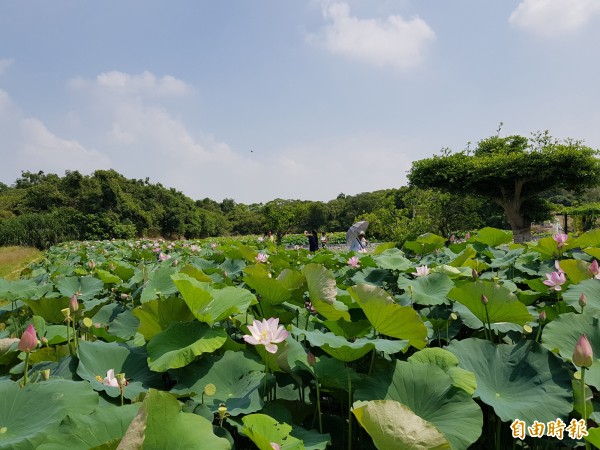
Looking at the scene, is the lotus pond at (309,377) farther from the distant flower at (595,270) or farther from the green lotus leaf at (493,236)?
the green lotus leaf at (493,236)

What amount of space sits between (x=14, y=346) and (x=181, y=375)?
1.73 feet

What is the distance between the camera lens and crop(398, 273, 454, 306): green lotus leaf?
1351 mm

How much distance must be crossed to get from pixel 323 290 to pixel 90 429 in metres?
0.67

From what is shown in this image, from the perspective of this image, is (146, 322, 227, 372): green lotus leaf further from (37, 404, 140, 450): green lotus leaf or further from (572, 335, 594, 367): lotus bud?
(572, 335, 594, 367): lotus bud

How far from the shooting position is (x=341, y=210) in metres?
55.7

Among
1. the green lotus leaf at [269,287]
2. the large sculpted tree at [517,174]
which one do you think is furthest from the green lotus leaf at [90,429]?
the large sculpted tree at [517,174]

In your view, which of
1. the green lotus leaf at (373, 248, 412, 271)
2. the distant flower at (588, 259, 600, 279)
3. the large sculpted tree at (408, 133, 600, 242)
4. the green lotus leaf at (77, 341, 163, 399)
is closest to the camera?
the green lotus leaf at (77, 341, 163, 399)

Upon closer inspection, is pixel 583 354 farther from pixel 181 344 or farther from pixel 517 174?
pixel 517 174

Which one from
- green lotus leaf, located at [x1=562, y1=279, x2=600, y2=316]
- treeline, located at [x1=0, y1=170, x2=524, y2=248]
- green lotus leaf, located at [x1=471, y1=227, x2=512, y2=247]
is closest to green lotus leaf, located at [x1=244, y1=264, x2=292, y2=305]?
green lotus leaf, located at [x1=562, y1=279, x2=600, y2=316]

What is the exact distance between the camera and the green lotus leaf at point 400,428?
0.56m

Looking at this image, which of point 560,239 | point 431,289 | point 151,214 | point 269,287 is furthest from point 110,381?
point 151,214

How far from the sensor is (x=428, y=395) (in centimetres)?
81

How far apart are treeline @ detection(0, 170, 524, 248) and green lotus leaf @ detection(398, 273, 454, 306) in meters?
10.5

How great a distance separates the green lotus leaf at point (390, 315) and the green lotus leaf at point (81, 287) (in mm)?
1519
